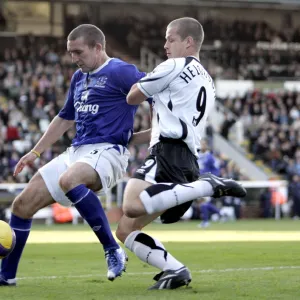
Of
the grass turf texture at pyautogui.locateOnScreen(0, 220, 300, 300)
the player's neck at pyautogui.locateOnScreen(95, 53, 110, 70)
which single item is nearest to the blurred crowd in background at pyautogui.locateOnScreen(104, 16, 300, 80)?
the grass turf texture at pyautogui.locateOnScreen(0, 220, 300, 300)

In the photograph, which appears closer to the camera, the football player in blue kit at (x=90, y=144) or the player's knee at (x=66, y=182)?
the player's knee at (x=66, y=182)

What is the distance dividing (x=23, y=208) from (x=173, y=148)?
5.13 ft

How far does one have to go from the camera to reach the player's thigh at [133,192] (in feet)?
22.6

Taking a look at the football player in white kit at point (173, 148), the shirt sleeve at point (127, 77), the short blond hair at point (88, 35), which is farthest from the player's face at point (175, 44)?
the short blond hair at point (88, 35)

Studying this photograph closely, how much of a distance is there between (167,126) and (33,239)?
34.1 feet

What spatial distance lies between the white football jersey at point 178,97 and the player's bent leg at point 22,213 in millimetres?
1214

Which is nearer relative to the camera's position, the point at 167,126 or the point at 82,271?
the point at 167,126

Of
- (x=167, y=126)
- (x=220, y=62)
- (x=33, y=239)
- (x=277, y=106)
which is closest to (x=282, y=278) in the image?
(x=167, y=126)

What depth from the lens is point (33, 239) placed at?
56.2 feet

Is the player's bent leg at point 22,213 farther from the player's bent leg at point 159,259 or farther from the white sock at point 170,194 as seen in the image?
the white sock at point 170,194

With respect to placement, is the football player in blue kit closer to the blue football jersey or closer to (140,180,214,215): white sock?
the blue football jersey

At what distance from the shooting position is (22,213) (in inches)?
312

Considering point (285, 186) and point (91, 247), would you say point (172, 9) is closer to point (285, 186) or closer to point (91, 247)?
point (285, 186)

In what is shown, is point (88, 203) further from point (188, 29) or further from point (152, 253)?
point (188, 29)
